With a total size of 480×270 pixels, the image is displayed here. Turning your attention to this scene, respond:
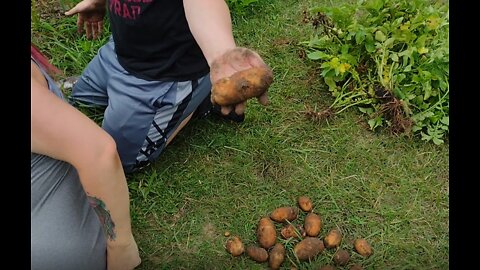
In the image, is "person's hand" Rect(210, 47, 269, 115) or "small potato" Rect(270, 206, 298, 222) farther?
"small potato" Rect(270, 206, 298, 222)

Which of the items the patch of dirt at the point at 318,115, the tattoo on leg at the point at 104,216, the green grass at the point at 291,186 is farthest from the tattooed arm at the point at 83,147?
the patch of dirt at the point at 318,115

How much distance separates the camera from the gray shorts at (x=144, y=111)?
6.73 ft

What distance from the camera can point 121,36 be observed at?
2068 mm

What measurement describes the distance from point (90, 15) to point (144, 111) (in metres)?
0.67

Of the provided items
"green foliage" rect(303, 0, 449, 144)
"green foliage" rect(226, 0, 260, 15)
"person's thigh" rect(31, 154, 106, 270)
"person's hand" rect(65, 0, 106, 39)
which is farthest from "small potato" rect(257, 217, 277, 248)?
"green foliage" rect(226, 0, 260, 15)

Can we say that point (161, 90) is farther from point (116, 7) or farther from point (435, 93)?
point (435, 93)

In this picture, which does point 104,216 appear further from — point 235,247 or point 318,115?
point 318,115

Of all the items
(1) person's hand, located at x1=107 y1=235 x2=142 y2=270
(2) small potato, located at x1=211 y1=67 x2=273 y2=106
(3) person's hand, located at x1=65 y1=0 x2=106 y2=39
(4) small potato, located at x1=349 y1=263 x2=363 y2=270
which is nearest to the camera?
(2) small potato, located at x1=211 y1=67 x2=273 y2=106

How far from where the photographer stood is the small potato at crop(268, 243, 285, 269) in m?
1.84

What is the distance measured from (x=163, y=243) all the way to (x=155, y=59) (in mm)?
667

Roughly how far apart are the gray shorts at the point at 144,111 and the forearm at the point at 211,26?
515 millimetres

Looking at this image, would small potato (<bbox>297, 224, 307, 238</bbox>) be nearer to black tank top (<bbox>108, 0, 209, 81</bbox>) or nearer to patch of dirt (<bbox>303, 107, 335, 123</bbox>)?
patch of dirt (<bbox>303, 107, 335, 123</bbox>)

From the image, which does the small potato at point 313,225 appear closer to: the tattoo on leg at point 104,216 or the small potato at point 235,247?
the small potato at point 235,247

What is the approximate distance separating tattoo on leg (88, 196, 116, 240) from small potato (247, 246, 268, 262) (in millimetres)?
498
